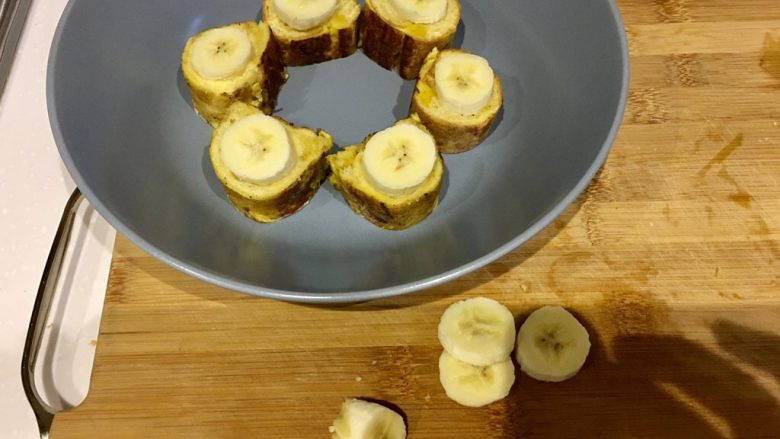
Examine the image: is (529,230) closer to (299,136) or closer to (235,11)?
(299,136)

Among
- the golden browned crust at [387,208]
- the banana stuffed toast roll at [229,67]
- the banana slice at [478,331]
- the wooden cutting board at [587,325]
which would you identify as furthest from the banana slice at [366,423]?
the banana stuffed toast roll at [229,67]

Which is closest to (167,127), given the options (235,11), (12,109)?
(235,11)

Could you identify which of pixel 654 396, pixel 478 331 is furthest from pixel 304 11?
pixel 654 396

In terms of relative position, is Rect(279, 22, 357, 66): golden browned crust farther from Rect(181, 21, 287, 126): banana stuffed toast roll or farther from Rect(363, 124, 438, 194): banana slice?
Rect(363, 124, 438, 194): banana slice

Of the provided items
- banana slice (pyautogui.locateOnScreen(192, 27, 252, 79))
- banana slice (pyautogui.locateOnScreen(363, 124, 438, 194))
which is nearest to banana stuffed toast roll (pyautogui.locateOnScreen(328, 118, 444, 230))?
banana slice (pyautogui.locateOnScreen(363, 124, 438, 194))

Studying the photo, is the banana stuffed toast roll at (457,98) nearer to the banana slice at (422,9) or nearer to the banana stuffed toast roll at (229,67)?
the banana slice at (422,9)

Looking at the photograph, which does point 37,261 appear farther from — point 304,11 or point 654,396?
point 654,396
